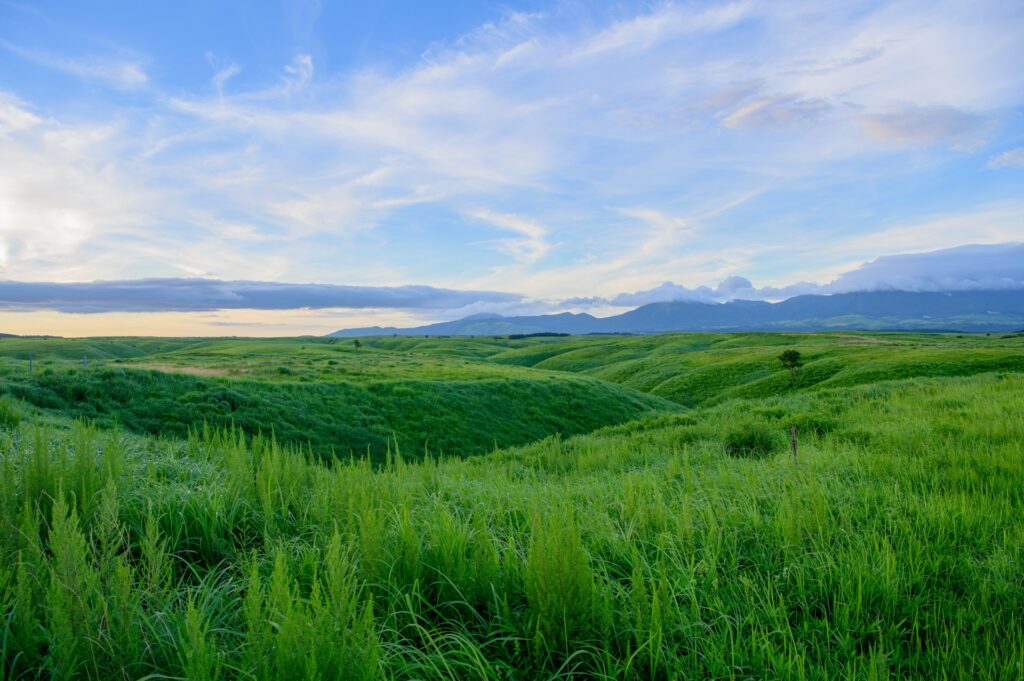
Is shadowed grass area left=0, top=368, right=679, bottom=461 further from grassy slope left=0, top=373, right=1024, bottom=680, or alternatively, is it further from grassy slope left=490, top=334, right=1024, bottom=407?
grassy slope left=490, top=334, right=1024, bottom=407

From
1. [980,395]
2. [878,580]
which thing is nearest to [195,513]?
[878,580]

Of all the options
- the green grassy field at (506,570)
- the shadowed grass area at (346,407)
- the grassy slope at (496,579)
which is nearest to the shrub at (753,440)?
the green grassy field at (506,570)

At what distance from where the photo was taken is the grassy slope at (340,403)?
23.4 metres

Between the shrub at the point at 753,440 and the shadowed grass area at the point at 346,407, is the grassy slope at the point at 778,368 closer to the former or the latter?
the shadowed grass area at the point at 346,407

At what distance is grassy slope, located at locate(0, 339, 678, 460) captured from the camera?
76.6ft

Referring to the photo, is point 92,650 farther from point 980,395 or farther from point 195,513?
point 980,395

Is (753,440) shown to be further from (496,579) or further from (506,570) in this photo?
(496,579)

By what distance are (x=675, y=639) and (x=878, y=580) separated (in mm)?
1573

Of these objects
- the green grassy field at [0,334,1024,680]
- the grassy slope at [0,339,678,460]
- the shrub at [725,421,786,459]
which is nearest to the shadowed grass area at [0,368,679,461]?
the grassy slope at [0,339,678,460]

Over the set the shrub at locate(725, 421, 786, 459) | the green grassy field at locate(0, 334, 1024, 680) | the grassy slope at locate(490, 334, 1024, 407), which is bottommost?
the grassy slope at locate(490, 334, 1024, 407)

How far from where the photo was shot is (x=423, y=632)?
10.0 feet

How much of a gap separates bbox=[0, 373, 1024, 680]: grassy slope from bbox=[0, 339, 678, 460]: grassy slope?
11.6m

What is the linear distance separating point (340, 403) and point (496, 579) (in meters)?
30.5

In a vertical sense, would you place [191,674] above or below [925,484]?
above
